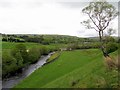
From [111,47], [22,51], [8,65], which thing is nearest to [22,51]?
[22,51]

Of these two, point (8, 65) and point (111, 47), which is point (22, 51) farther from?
point (111, 47)

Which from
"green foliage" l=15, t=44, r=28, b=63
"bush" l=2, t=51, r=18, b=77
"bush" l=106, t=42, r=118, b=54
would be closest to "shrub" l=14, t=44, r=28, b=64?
"green foliage" l=15, t=44, r=28, b=63

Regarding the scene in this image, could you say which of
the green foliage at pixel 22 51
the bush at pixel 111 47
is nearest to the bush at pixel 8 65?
the green foliage at pixel 22 51

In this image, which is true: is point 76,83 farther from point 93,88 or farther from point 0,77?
point 0,77

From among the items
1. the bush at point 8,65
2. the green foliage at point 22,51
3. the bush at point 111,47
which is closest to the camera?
the bush at point 111,47

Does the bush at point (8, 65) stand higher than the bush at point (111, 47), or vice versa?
the bush at point (111, 47)

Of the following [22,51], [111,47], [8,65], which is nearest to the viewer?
[111,47]

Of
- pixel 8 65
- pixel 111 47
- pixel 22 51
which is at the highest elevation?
pixel 111 47

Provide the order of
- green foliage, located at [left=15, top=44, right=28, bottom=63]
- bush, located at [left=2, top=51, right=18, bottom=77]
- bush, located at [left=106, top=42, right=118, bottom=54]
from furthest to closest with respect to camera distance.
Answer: green foliage, located at [left=15, top=44, right=28, bottom=63] → bush, located at [left=2, top=51, right=18, bottom=77] → bush, located at [left=106, top=42, right=118, bottom=54]

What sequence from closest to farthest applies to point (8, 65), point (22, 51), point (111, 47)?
point (111, 47)
point (8, 65)
point (22, 51)

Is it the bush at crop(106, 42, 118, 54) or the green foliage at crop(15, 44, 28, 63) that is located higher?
the bush at crop(106, 42, 118, 54)

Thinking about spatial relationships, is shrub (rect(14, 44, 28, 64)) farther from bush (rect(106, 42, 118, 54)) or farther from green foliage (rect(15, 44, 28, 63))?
bush (rect(106, 42, 118, 54))

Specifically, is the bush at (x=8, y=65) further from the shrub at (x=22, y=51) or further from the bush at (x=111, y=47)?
the bush at (x=111, y=47)
